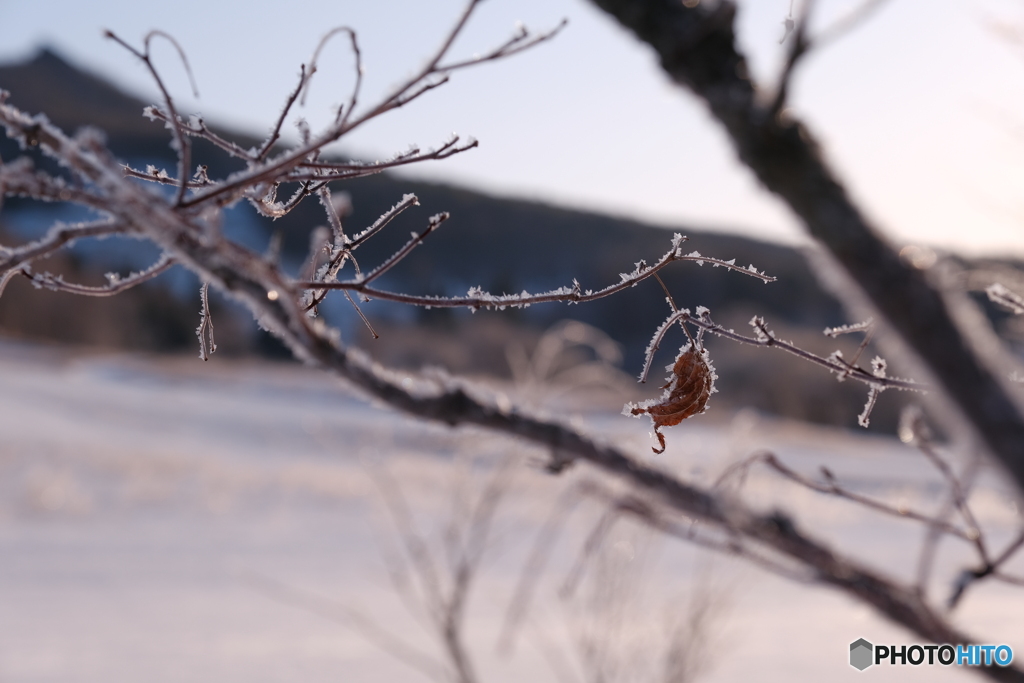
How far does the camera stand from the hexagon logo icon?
4.35 feet

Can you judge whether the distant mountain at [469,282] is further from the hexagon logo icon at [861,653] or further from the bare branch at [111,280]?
the bare branch at [111,280]

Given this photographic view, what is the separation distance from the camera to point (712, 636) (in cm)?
212

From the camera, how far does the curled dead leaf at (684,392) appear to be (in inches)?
19.9

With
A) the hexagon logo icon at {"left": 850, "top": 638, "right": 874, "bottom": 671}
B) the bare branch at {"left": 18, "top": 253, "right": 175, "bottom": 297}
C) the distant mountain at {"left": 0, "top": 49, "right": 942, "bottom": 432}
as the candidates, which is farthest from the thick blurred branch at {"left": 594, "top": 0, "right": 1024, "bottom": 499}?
the distant mountain at {"left": 0, "top": 49, "right": 942, "bottom": 432}

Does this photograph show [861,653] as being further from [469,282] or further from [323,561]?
[469,282]

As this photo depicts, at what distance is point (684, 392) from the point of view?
0.51 metres

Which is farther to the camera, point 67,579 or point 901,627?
point 67,579

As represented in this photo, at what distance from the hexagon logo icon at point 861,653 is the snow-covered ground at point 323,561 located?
7.2 inches

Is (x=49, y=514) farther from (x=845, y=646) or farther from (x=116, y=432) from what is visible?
(x=845, y=646)

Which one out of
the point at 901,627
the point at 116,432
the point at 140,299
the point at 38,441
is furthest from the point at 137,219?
the point at 140,299

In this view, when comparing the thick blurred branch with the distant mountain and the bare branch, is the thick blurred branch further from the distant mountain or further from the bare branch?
the distant mountain

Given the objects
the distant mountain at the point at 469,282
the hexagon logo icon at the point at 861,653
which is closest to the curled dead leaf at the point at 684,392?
the hexagon logo icon at the point at 861,653

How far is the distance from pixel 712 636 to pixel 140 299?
44.6 ft

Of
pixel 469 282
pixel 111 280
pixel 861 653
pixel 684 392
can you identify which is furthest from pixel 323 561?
pixel 684 392
